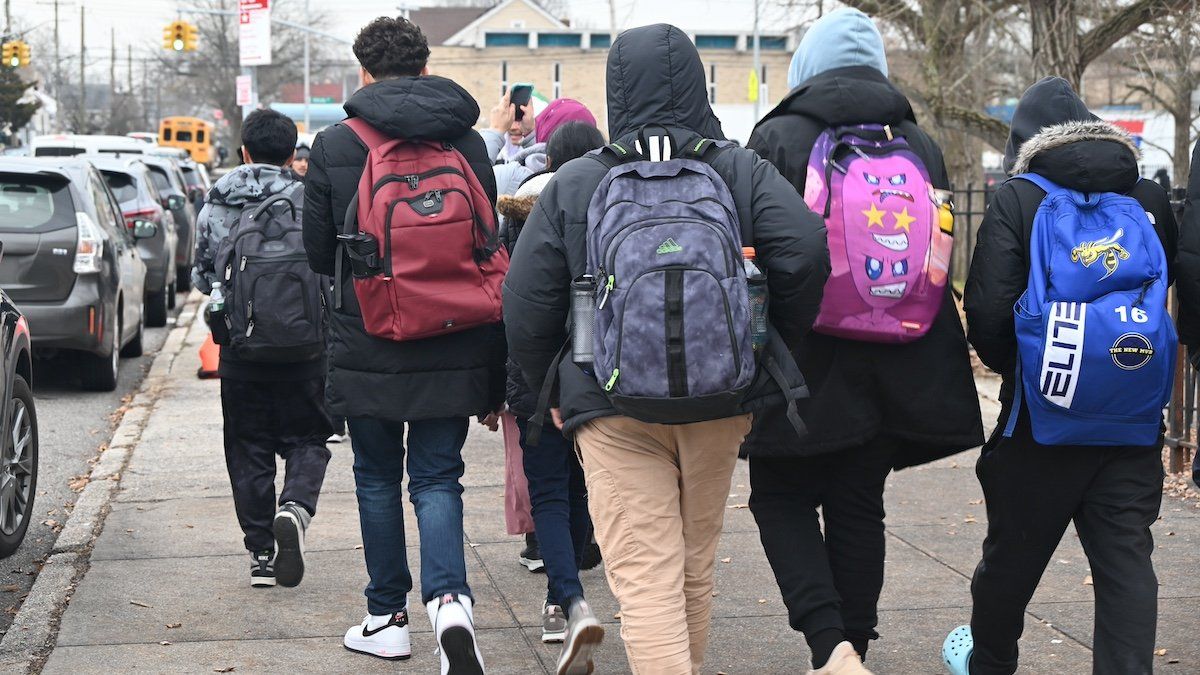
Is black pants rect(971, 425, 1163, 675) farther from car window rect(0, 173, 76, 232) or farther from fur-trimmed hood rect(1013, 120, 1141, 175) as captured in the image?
car window rect(0, 173, 76, 232)

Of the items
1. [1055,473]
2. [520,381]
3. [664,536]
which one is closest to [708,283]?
[664,536]

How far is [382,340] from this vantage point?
448cm

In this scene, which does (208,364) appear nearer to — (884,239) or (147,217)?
(147,217)

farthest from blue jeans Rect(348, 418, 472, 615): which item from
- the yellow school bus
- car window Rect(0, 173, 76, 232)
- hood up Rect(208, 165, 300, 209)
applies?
the yellow school bus

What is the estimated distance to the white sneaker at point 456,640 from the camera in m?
4.40

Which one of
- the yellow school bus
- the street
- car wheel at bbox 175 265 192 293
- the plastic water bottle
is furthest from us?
the yellow school bus

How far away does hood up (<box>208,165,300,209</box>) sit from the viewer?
222 inches

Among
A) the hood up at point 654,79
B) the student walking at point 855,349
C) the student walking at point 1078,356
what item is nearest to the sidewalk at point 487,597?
the student walking at point 855,349

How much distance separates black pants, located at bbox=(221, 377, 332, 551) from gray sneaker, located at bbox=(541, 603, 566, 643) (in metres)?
1.11

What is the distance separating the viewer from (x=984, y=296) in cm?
391

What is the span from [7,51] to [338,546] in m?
36.2

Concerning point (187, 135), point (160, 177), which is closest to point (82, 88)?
point (187, 135)

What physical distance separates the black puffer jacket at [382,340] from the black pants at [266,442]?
113cm

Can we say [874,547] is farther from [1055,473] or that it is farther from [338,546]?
[338,546]
